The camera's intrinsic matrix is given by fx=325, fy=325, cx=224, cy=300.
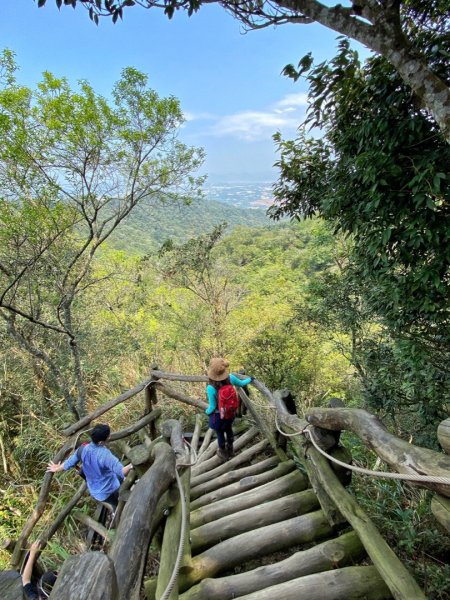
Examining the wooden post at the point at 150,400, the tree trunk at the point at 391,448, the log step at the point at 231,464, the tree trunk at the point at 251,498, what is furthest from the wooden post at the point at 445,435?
the wooden post at the point at 150,400

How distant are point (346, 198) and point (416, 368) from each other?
211 centimetres

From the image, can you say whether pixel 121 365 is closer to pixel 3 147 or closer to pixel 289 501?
pixel 3 147

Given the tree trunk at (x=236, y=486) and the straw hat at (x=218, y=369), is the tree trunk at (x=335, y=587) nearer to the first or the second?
the tree trunk at (x=236, y=486)

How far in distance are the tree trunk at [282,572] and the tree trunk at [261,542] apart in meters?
0.21

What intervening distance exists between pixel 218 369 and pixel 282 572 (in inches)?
77.1

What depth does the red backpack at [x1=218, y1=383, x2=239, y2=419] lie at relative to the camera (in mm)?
3664

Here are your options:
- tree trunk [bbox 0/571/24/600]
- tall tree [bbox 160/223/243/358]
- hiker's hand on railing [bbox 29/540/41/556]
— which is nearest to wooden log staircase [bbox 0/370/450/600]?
tree trunk [bbox 0/571/24/600]

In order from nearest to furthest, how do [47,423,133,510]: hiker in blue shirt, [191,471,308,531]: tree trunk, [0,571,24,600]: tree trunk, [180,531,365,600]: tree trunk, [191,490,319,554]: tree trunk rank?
[0,571,24,600]: tree trunk, [180,531,365,600]: tree trunk, [191,490,319,554]: tree trunk, [191,471,308,531]: tree trunk, [47,423,133,510]: hiker in blue shirt

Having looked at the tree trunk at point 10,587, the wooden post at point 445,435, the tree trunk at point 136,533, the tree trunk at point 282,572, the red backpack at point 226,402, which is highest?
the tree trunk at point 10,587

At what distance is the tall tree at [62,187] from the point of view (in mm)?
5145

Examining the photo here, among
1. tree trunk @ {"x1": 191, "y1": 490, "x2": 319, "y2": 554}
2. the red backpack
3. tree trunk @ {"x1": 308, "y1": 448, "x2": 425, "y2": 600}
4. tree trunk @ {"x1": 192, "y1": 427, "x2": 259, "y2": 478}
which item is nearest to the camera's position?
tree trunk @ {"x1": 308, "y1": 448, "x2": 425, "y2": 600}

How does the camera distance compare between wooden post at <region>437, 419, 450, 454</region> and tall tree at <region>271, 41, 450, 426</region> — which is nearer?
wooden post at <region>437, 419, 450, 454</region>

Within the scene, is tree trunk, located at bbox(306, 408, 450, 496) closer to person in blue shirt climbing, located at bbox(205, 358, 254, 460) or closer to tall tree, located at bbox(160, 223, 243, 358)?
person in blue shirt climbing, located at bbox(205, 358, 254, 460)

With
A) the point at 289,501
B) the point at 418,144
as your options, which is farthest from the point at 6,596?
the point at 418,144
